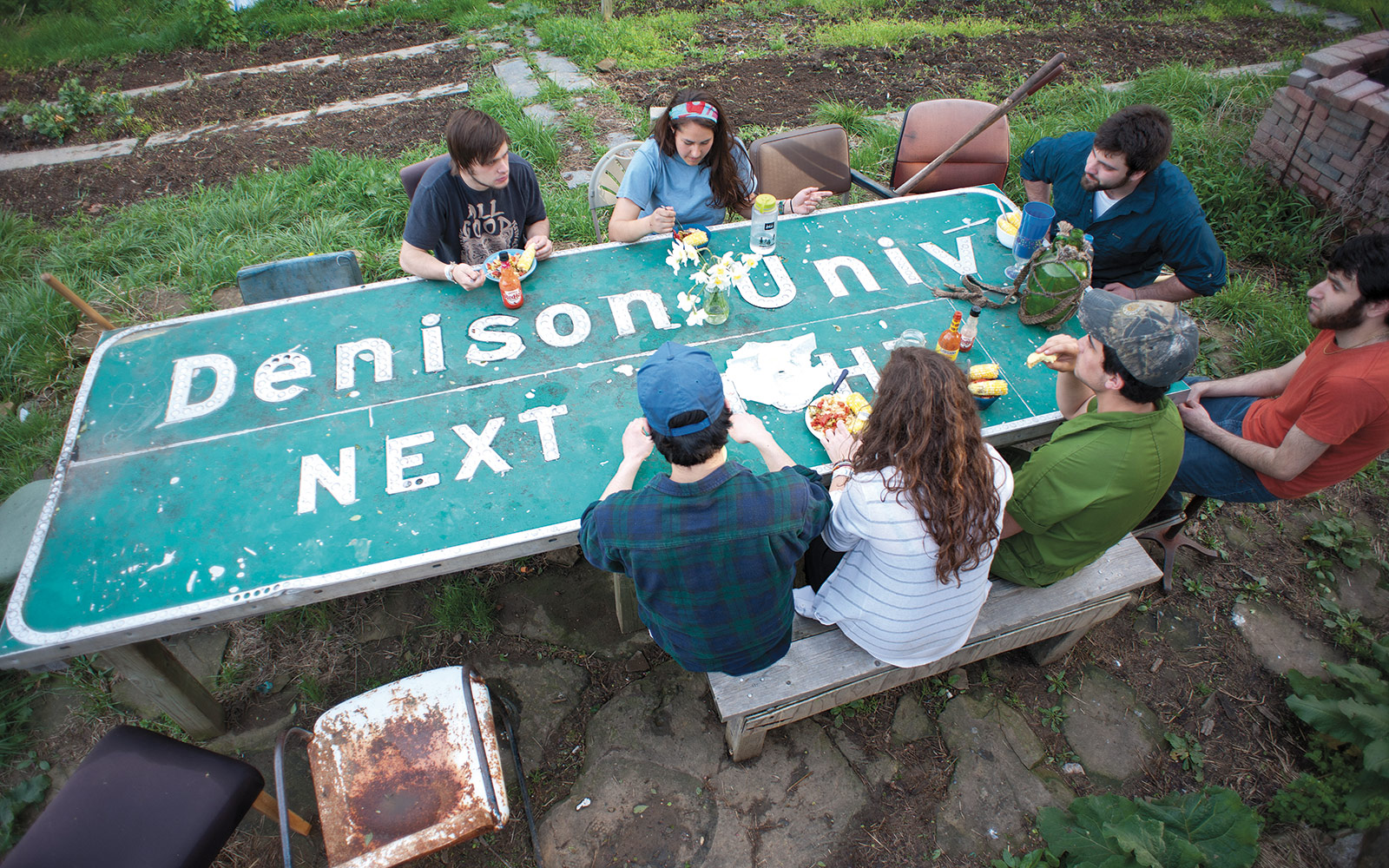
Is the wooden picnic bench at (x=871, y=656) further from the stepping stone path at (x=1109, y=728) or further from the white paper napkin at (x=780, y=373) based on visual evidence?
the white paper napkin at (x=780, y=373)

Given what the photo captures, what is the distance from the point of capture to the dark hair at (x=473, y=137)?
3.14 m

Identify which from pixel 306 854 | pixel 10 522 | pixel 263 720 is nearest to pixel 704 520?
pixel 306 854

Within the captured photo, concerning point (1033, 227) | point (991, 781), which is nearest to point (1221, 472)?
point (1033, 227)

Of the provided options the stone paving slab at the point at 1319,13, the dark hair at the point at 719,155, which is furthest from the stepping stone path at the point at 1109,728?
the stone paving slab at the point at 1319,13

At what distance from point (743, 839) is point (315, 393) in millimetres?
2596

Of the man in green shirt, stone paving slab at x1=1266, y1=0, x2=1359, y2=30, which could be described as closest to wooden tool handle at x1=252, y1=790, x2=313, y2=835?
the man in green shirt

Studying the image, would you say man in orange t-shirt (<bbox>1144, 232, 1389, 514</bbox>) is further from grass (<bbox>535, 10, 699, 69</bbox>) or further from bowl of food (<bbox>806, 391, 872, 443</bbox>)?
grass (<bbox>535, 10, 699, 69</bbox>)

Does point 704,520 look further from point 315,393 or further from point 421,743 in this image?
point 315,393

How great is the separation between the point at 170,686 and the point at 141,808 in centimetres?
63

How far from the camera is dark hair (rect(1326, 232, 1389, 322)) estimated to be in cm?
242

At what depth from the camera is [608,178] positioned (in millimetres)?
4461

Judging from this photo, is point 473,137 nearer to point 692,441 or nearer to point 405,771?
point 692,441

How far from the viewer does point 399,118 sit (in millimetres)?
6859

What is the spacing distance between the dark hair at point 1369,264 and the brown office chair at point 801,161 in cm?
270
